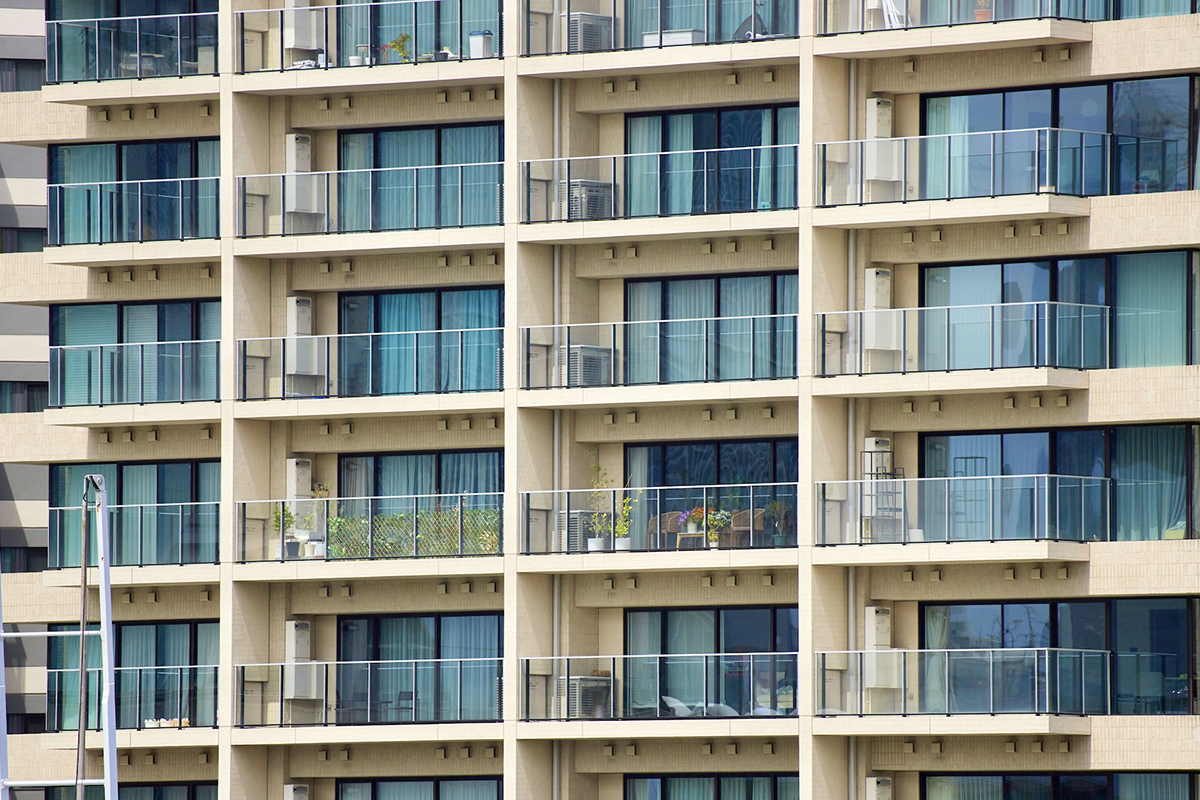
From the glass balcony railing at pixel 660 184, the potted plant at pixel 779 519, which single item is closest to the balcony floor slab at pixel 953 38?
the glass balcony railing at pixel 660 184

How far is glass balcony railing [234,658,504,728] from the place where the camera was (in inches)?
1938

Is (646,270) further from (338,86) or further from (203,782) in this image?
(203,782)

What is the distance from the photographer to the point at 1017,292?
48.0m

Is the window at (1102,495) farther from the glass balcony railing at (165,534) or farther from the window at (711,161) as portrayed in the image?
the glass balcony railing at (165,534)

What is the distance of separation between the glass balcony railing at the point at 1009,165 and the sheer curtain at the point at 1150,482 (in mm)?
4109

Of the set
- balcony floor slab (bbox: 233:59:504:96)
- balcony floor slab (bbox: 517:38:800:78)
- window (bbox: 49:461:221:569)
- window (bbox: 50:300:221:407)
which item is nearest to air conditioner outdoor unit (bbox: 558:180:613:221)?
balcony floor slab (bbox: 517:38:800:78)

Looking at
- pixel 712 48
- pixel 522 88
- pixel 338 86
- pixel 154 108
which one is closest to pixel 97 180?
pixel 154 108

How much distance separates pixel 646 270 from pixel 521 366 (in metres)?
2.84

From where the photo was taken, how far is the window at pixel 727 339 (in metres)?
48.3

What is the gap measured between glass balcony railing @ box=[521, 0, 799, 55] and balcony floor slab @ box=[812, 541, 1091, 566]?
352 inches

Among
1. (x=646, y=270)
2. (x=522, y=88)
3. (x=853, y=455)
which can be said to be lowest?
(x=853, y=455)

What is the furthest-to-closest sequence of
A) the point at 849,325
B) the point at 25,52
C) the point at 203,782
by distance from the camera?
the point at 25,52, the point at 203,782, the point at 849,325

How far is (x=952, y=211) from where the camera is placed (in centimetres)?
4691

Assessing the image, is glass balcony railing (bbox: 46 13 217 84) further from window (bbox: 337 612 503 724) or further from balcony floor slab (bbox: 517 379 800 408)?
window (bbox: 337 612 503 724)
